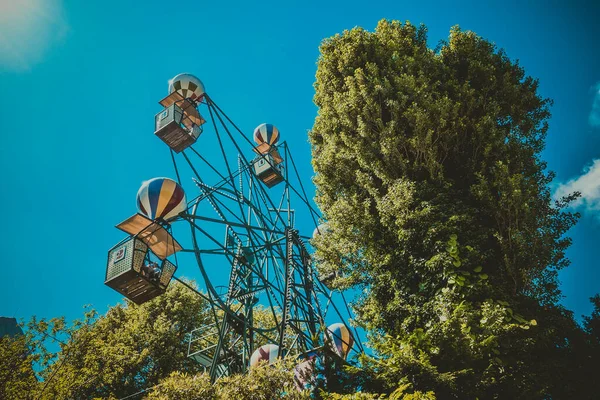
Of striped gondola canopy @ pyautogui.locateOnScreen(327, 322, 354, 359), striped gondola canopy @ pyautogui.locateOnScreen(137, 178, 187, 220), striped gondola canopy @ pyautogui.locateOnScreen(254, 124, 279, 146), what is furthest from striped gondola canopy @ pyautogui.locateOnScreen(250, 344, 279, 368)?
striped gondola canopy @ pyautogui.locateOnScreen(254, 124, 279, 146)

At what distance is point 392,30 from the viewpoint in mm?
12133

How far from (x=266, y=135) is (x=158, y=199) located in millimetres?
6523

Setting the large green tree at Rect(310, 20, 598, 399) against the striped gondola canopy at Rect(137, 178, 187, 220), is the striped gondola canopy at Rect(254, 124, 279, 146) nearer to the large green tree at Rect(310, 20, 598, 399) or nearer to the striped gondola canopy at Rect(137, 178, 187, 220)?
the large green tree at Rect(310, 20, 598, 399)

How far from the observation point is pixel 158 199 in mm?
8898

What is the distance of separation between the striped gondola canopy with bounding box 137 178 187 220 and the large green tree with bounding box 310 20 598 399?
3.83m

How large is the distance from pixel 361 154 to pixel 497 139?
3.18 meters

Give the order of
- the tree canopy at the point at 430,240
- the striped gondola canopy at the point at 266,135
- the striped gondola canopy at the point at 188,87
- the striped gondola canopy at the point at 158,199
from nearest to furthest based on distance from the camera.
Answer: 1. the tree canopy at the point at 430,240
2. the striped gondola canopy at the point at 158,199
3. the striped gondola canopy at the point at 188,87
4. the striped gondola canopy at the point at 266,135

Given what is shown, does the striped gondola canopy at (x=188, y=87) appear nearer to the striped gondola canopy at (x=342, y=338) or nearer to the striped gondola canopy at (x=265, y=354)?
the striped gondola canopy at (x=265, y=354)

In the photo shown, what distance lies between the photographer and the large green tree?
268 inches

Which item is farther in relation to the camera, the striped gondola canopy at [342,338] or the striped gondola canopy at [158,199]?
the striped gondola canopy at [342,338]

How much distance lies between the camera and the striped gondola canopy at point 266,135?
1459cm

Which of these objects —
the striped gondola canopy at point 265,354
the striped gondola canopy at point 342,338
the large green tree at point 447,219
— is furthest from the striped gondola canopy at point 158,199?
the striped gondola canopy at point 342,338

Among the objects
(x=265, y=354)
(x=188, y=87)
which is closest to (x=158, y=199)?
(x=188, y=87)

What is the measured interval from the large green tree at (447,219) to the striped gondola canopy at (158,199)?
12.6ft
